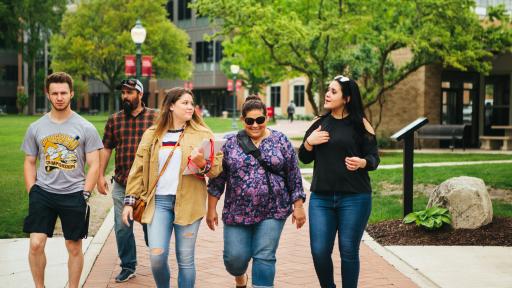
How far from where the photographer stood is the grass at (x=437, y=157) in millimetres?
20047

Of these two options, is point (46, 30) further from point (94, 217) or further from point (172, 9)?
point (94, 217)

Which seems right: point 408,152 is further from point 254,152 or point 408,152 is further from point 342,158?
point 254,152

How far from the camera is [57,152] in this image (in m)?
5.49

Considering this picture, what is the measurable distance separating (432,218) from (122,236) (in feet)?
13.7

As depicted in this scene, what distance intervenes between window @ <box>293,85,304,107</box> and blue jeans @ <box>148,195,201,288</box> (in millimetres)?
60489

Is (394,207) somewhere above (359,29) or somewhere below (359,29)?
below

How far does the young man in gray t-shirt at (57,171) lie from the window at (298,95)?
60134mm

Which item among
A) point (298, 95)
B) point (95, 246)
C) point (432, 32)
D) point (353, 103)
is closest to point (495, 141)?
point (432, 32)

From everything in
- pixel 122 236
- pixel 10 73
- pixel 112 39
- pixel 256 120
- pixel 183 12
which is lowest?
pixel 122 236

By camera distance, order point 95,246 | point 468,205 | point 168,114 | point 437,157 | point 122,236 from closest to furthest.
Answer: point 168,114, point 122,236, point 95,246, point 468,205, point 437,157

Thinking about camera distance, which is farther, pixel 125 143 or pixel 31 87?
pixel 31 87

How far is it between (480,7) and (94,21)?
101 ft

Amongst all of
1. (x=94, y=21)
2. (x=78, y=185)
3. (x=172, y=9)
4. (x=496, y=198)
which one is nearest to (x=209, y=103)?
(x=172, y=9)

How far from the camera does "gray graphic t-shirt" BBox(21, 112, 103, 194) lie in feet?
18.0
